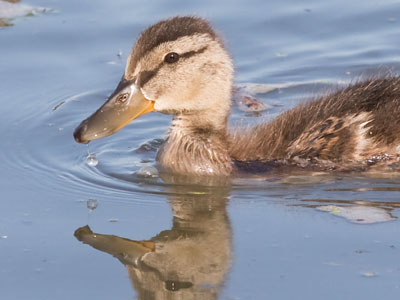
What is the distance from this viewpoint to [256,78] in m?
9.77

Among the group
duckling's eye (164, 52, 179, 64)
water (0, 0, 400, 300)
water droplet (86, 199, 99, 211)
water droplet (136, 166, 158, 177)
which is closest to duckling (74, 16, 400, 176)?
duckling's eye (164, 52, 179, 64)

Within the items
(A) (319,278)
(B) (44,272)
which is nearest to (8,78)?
(B) (44,272)

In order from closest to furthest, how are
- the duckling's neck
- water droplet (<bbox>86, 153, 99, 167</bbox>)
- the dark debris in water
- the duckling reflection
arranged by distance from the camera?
the duckling reflection < the duckling's neck < water droplet (<bbox>86, 153, 99, 167</bbox>) < the dark debris in water

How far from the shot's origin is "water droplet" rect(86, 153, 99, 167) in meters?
8.01

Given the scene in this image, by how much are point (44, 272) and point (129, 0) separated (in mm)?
5548

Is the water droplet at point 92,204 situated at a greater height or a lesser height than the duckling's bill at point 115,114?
lesser

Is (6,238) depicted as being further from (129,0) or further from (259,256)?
(129,0)

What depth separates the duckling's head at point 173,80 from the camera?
7.44 m

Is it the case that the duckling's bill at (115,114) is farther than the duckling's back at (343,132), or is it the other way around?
the duckling's bill at (115,114)

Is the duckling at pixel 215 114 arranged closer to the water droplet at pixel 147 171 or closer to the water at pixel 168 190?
the water droplet at pixel 147 171

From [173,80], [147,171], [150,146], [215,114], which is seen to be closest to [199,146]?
[215,114]

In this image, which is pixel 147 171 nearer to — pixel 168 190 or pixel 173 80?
pixel 168 190

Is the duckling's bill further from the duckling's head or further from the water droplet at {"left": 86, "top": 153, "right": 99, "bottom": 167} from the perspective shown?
the water droplet at {"left": 86, "top": 153, "right": 99, "bottom": 167}

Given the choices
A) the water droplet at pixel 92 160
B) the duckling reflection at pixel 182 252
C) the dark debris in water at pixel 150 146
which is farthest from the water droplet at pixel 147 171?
the duckling reflection at pixel 182 252
